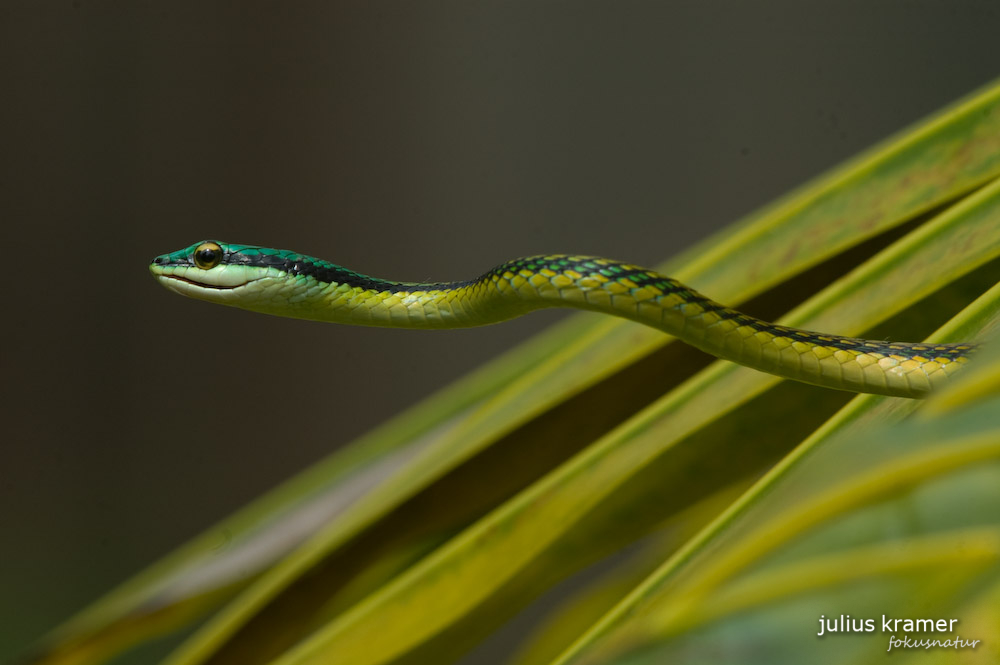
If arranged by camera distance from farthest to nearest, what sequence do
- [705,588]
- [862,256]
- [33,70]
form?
[33,70] < [862,256] < [705,588]

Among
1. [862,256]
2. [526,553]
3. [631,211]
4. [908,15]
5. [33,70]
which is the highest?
[33,70]

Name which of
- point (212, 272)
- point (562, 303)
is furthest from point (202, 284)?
point (562, 303)

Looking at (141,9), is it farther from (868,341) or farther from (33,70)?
(868,341)

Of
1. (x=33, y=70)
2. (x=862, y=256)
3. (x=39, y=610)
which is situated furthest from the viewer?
(x=39, y=610)

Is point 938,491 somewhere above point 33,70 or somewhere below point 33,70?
below

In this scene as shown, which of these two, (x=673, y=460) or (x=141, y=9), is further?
(x=141, y=9)

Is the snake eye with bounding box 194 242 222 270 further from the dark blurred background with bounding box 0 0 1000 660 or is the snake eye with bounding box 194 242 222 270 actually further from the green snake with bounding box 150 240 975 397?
the dark blurred background with bounding box 0 0 1000 660

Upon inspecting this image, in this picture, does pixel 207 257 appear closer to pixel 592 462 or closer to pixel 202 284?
pixel 202 284

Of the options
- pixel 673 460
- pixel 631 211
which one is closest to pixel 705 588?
pixel 673 460

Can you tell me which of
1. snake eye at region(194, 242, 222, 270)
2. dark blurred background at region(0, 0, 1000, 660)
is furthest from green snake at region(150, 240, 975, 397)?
dark blurred background at region(0, 0, 1000, 660)
